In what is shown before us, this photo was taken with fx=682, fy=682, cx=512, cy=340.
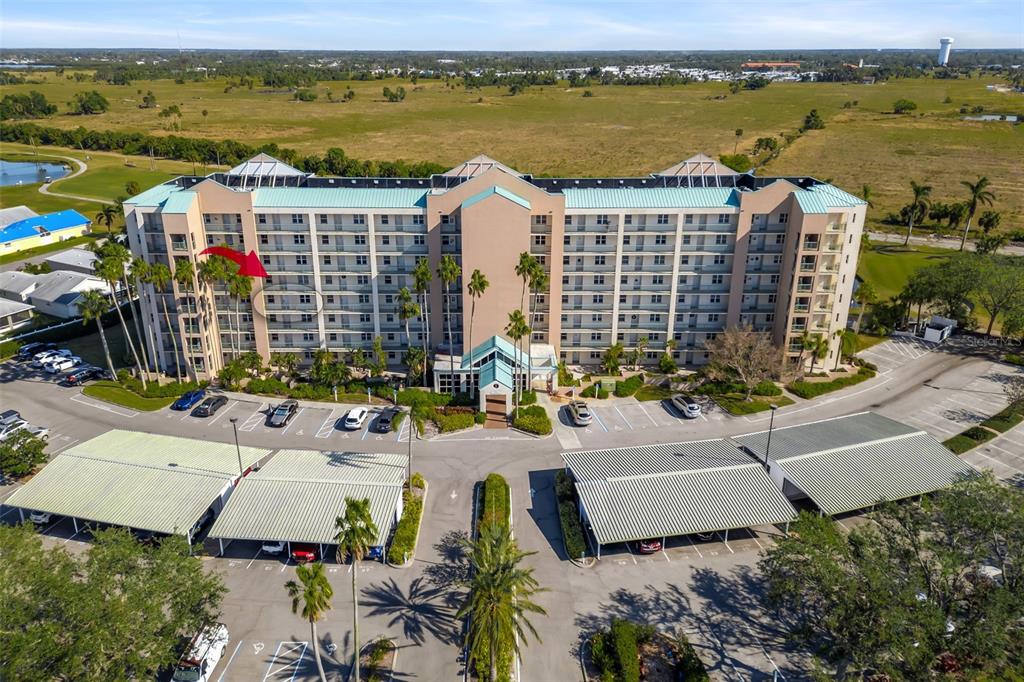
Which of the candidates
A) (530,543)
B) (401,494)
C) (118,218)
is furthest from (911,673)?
(118,218)

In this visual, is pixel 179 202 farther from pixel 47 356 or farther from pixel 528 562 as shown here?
pixel 528 562

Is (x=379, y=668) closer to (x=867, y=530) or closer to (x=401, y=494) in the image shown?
(x=401, y=494)

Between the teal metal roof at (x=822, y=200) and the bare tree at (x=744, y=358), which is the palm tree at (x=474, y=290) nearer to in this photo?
the bare tree at (x=744, y=358)

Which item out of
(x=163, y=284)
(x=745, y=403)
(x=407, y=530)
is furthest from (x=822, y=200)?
(x=163, y=284)

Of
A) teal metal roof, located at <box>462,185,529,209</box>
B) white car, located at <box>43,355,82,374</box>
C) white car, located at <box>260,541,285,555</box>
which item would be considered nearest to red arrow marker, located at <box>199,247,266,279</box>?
white car, located at <box>43,355,82,374</box>

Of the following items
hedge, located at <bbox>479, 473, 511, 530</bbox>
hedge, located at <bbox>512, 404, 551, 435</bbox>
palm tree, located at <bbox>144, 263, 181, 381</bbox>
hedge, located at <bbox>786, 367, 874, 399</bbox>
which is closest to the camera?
hedge, located at <bbox>479, 473, 511, 530</bbox>

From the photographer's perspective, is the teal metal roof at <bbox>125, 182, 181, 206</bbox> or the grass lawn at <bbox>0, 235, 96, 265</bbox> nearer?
the teal metal roof at <bbox>125, 182, 181, 206</bbox>

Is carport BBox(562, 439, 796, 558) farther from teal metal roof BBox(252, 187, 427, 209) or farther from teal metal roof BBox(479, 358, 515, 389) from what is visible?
teal metal roof BBox(252, 187, 427, 209)

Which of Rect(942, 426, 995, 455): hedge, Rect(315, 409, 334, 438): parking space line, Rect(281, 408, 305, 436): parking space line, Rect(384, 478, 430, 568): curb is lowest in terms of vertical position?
Rect(384, 478, 430, 568): curb
